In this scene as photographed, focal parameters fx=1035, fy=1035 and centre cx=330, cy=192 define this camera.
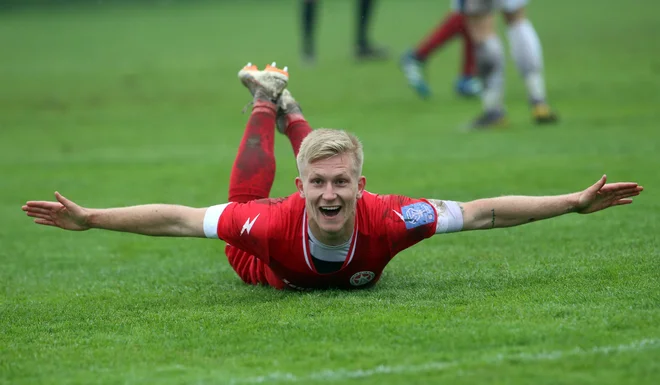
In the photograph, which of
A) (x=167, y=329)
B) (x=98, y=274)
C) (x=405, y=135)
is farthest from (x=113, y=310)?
(x=405, y=135)

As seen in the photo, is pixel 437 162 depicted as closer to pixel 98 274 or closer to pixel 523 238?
pixel 523 238

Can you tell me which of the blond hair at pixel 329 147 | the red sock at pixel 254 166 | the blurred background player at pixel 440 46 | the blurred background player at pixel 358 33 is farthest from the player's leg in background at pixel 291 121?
the blurred background player at pixel 358 33

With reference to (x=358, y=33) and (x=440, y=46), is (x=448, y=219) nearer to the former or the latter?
(x=440, y=46)

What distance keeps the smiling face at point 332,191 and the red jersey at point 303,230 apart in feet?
0.54

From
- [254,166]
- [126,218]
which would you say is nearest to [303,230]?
[126,218]

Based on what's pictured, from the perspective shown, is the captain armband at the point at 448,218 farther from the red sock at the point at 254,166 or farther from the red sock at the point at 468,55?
the red sock at the point at 468,55

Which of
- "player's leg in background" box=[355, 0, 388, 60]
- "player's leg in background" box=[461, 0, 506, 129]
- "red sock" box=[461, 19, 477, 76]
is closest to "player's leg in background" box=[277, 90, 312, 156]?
"player's leg in background" box=[461, 0, 506, 129]

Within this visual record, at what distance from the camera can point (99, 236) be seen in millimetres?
7699

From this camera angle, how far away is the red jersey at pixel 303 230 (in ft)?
16.8

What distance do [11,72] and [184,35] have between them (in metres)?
5.29

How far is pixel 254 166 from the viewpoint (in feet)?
19.9

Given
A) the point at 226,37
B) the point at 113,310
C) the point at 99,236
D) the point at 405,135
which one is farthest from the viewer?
the point at 226,37

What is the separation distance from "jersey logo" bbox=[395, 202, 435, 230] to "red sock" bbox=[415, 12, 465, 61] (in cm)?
838

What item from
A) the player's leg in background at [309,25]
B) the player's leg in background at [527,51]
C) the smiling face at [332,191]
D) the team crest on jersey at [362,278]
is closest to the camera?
the smiling face at [332,191]
